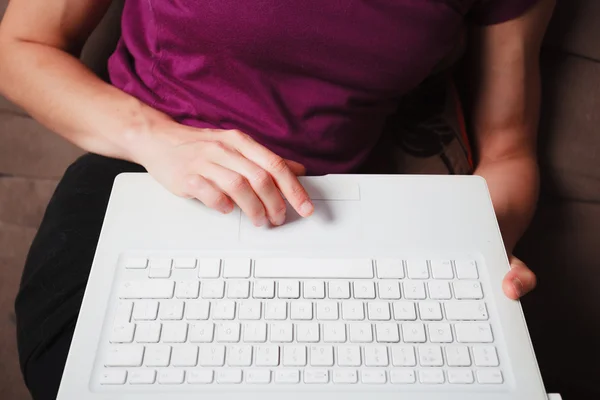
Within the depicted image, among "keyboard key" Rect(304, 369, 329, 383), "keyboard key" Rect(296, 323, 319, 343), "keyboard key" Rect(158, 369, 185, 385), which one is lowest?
"keyboard key" Rect(158, 369, 185, 385)

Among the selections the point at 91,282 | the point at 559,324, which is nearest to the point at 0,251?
the point at 91,282

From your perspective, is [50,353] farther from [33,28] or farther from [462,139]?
[462,139]

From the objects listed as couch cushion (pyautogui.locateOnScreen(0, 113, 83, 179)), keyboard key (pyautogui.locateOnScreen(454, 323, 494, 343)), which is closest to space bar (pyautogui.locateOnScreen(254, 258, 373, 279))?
keyboard key (pyautogui.locateOnScreen(454, 323, 494, 343))

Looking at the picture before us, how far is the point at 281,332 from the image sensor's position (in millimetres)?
521

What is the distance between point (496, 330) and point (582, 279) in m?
0.51

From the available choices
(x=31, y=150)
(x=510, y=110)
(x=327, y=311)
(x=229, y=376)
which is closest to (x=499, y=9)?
(x=510, y=110)

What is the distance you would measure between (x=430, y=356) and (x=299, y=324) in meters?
0.13

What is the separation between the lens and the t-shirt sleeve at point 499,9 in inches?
30.0

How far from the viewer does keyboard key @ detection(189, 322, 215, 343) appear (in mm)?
514

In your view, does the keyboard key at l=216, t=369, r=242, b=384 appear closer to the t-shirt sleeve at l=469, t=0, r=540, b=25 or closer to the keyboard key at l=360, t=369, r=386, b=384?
the keyboard key at l=360, t=369, r=386, b=384

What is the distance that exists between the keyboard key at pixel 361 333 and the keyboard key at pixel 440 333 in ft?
0.20

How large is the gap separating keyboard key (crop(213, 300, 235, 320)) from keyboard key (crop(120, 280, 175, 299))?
0.05 metres

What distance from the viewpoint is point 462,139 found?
0.97m

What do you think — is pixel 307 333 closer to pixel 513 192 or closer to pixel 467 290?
pixel 467 290
